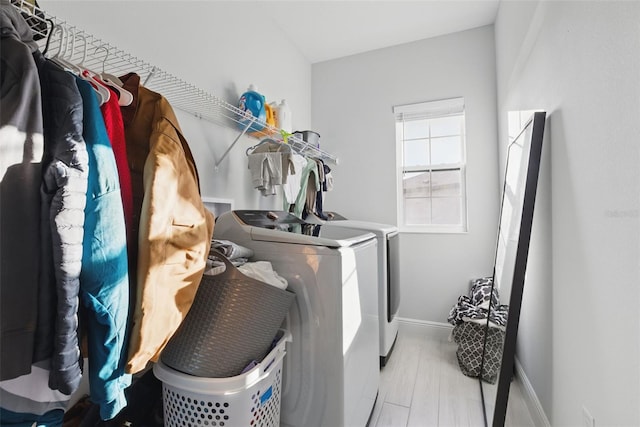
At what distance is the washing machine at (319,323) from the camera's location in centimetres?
126

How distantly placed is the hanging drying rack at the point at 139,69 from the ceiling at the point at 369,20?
1168 millimetres

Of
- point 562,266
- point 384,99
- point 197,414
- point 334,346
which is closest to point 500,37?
point 384,99

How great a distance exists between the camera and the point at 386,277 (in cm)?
225

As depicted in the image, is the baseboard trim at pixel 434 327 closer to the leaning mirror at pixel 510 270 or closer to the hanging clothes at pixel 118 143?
the leaning mirror at pixel 510 270

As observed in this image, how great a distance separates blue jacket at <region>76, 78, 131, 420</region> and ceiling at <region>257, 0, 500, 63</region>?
232 centimetres

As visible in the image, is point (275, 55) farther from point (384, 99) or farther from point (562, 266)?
point (562, 266)

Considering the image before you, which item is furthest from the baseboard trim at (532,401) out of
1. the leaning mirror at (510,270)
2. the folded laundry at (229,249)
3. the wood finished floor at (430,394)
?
the folded laundry at (229,249)

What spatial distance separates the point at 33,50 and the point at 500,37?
9.91ft

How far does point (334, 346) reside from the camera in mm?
1261

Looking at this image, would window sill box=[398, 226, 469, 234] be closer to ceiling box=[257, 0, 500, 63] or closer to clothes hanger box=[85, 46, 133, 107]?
ceiling box=[257, 0, 500, 63]

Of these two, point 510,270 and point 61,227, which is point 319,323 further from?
point 510,270

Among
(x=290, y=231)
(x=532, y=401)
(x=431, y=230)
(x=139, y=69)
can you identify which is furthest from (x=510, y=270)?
(x=139, y=69)

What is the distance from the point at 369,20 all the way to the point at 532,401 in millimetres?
3059

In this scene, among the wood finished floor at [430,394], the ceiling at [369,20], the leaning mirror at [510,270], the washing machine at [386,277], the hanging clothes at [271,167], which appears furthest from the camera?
the ceiling at [369,20]
